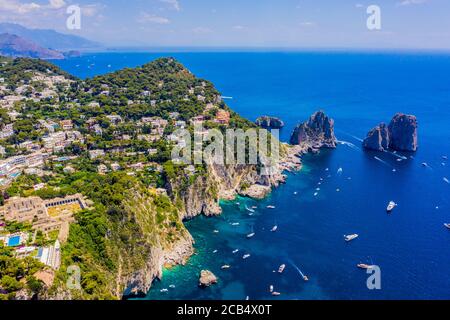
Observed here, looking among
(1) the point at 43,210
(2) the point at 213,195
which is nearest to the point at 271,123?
(2) the point at 213,195

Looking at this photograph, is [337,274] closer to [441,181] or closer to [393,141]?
[441,181]

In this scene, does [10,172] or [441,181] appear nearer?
[10,172]

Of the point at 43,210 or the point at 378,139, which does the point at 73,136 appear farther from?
the point at 378,139

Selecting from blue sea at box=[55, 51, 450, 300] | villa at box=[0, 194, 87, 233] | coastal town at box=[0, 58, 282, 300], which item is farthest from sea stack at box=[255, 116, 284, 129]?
villa at box=[0, 194, 87, 233]

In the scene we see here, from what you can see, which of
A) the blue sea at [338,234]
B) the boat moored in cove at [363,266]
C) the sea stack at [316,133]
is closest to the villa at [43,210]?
the blue sea at [338,234]

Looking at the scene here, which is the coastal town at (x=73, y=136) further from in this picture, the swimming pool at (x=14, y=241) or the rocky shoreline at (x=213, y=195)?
the rocky shoreline at (x=213, y=195)

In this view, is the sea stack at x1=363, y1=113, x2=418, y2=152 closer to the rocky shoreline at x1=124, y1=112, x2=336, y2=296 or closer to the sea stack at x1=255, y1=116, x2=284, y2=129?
the rocky shoreline at x1=124, y1=112, x2=336, y2=296

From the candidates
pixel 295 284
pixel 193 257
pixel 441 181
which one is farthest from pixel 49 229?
pixel 441 181
